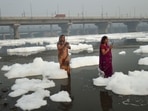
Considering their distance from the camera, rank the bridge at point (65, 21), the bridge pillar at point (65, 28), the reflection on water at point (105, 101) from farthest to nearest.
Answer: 1. the bridge pillar at point (65, 28)
2. the bridge at point (65, 21)
3. the reflection on water at point (105, 101)

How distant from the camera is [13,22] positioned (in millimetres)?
64500

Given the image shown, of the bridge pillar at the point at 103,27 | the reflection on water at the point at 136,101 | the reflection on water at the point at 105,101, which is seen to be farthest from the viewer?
the bridge pillar at the point at 103,27

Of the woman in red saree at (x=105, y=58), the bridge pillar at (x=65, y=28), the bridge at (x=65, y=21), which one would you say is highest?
the bridge at (x=65, y=21)

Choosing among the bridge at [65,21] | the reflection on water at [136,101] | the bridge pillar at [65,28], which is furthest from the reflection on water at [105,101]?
the bridge pillar at [65,28]

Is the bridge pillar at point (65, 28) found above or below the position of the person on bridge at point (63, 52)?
above

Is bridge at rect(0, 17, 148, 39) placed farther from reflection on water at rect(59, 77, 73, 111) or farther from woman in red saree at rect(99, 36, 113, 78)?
woman in red saree at rect(99, 36, 113, 78)

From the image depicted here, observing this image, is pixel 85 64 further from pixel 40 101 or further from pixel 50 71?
pixel 40 101

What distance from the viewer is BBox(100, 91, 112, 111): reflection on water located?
707cm

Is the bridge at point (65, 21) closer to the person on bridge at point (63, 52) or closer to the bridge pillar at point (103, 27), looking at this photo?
the bridge pillar at point (103, 27)

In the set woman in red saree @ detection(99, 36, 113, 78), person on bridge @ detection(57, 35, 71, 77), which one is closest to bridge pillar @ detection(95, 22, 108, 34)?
person on bridge @ detection(57, 35, 71, 77)

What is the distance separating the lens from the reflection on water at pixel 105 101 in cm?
707

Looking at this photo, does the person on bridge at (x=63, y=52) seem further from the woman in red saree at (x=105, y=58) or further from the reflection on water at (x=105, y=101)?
the reflection on water at (x=105, y=101)

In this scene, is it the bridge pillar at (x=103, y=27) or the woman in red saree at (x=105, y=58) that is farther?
the bridge pillar at (x=103, y=27)

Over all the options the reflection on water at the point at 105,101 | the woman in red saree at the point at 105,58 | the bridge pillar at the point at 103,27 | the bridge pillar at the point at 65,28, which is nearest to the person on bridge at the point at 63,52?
the woman in red saree at the point at 105,58
